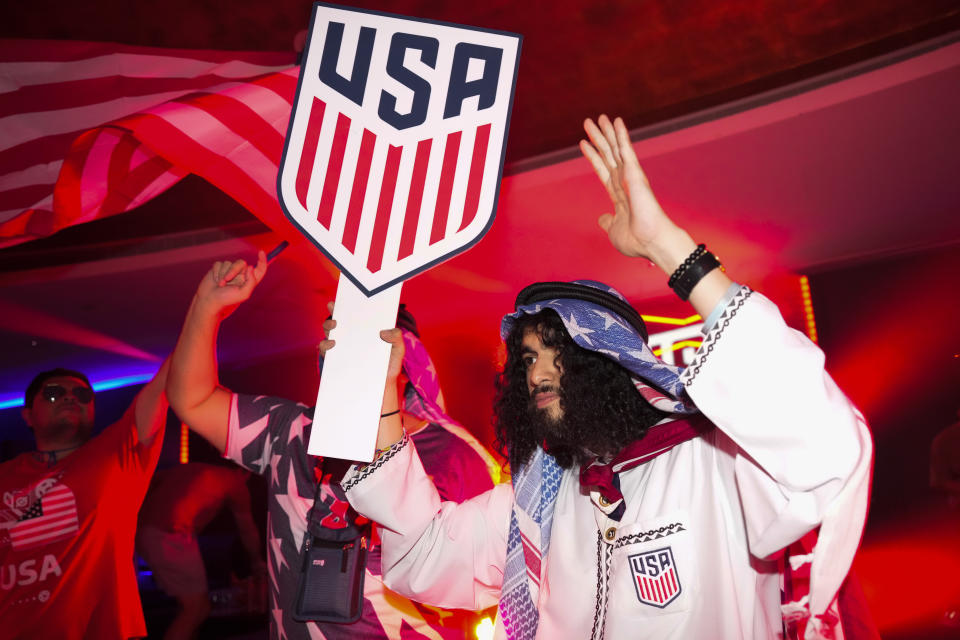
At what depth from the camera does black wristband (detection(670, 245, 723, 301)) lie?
124cm

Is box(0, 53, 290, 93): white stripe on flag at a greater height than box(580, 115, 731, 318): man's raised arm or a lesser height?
greater

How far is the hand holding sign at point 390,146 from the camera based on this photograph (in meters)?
1.39

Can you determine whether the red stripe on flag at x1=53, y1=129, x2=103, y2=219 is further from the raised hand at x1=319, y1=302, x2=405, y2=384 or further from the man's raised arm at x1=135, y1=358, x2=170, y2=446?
the raised hand at x1=319, y1=302, x2=405, y2=384

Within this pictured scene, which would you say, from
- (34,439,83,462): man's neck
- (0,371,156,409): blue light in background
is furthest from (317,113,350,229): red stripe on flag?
(0,371,156,409): blue light in background

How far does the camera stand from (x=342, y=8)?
1509 millimetres

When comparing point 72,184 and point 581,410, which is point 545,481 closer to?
point 581,410

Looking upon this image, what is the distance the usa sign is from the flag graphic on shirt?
1761 mm

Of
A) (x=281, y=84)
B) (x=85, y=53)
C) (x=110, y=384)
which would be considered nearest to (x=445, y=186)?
(x=281, y=84)

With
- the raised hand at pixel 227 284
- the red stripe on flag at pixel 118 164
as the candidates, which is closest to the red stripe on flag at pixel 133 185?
the red stripe on flag at pixel 118 164

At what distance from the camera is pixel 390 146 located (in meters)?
1.45

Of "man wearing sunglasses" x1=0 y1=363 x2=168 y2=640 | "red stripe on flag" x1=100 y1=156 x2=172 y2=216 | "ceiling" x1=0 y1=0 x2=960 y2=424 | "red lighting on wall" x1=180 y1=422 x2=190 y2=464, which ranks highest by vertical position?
"ceiling" x1=0 y1=0 x2=960 y2=424

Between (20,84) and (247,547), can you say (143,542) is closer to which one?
(247,547)

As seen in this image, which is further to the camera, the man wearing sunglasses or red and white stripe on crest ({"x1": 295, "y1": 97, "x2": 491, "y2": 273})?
the man wearing sunglasses

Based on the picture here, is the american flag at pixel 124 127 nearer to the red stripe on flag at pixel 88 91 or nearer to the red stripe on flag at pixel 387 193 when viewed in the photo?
the red stripe on flag at pixel 88 91
